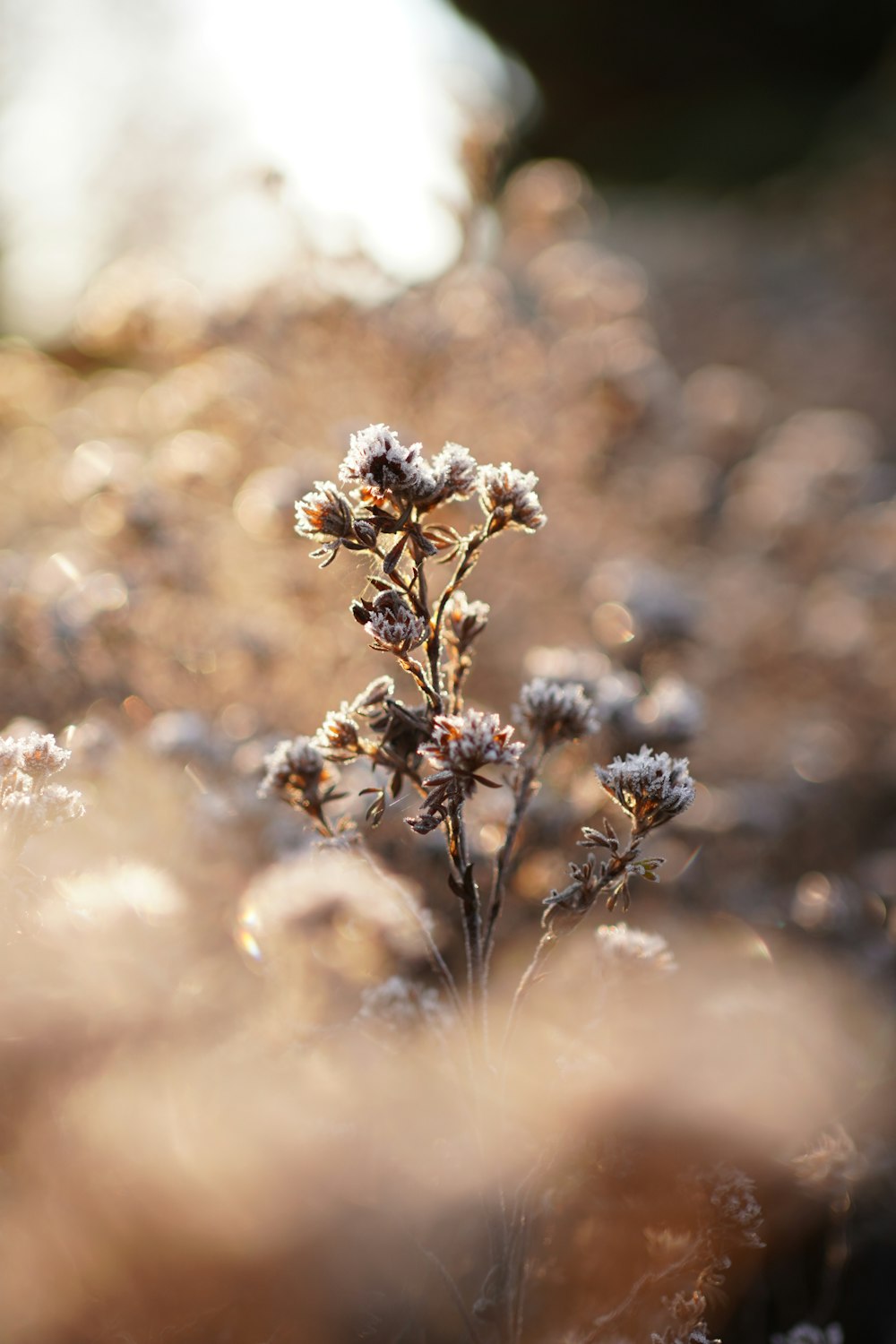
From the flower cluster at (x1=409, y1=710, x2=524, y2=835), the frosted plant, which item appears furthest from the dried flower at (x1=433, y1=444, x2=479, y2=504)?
the flower cluster at (x1=409, y1=710, x2=524, y2=835)

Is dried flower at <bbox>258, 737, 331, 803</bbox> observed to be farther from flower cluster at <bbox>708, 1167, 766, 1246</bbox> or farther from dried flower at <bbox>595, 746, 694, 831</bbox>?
flower cluster at <bbox>708, 1167, 766, 1246</bbox>

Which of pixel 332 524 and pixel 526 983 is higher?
pixel 332 524

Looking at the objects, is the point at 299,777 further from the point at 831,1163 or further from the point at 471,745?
the point at 831,1163

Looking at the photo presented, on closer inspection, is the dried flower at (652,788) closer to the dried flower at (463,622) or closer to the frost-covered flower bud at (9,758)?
the dried flower at (463,622)

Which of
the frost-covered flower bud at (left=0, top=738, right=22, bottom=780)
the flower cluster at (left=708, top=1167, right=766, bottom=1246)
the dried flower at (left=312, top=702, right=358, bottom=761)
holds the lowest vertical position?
the flower cluster at (left=708, top=1167, right=766, bottom=1246)

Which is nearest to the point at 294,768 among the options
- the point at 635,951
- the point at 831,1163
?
the point at 635,951

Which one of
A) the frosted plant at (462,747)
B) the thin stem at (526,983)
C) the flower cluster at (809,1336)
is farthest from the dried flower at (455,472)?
the flower cluster at (809,1336)

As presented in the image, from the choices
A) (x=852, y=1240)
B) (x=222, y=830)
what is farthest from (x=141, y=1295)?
(x=852, y=1240)
